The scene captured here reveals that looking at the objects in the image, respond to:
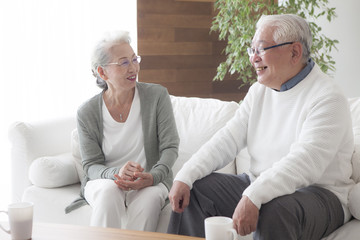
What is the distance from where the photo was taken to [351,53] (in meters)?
3.80

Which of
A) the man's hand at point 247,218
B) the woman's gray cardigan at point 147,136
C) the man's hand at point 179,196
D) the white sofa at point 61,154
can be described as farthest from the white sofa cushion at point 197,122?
the man's hand at point 247,218

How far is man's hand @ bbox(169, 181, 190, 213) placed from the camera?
1979 mm

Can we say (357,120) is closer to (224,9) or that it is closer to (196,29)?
(224,9)

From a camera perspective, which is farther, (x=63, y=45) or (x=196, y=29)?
(x=196, y=29)

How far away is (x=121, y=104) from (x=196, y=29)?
2.43 meters

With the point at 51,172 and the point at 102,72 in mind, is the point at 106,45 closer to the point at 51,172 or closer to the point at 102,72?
the point at 102,72

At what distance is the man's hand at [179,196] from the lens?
1.98m

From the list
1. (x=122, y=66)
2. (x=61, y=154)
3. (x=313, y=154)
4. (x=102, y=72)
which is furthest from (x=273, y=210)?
(x=61, y=154)

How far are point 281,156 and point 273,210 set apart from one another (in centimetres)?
38

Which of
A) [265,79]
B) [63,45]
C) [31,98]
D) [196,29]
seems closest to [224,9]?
[196,29]

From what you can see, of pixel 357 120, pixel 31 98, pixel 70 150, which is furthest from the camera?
pixel 31 98

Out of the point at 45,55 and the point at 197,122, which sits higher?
the point at 45,55

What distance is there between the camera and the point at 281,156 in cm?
208

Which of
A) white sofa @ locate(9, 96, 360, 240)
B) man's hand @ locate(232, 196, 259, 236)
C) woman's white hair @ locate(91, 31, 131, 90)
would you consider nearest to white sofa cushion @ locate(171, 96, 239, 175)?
white sofa @ locate(9, 96, 360, 240)
